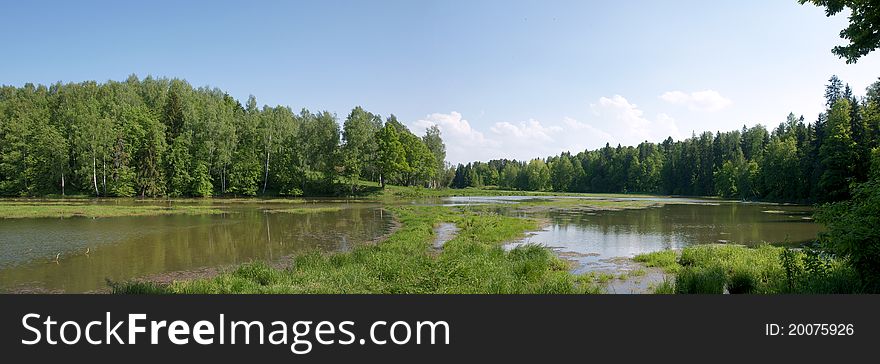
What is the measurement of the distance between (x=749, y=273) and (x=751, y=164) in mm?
98114

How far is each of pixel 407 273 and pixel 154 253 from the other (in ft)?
49.1

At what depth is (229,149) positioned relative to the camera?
78188 millimetres

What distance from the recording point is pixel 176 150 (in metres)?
74.0

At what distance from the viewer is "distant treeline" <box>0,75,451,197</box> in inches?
2766

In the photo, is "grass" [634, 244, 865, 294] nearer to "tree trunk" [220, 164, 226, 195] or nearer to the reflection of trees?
the reflection of trees

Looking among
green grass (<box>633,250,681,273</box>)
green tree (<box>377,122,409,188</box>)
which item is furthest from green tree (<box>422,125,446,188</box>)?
green grass (<box>633,250,681,273</box>)

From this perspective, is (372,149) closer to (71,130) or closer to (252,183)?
(252,183)

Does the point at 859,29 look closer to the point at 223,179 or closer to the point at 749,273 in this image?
the point at 749,273

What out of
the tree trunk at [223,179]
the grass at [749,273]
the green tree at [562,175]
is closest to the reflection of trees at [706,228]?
the grass at [749,273]

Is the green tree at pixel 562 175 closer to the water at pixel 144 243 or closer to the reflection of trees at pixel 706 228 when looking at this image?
the reflection of trees at pixel 706 228

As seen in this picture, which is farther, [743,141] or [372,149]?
[743,141]

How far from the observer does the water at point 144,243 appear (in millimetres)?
17562

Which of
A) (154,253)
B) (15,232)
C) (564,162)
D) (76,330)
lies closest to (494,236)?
(154,253)

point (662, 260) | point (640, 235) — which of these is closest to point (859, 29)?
point (662, 260)
